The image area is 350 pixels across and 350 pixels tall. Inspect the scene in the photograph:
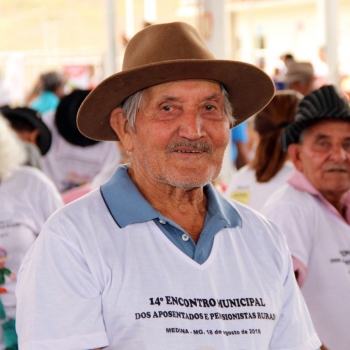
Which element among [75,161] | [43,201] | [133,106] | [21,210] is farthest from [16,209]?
[75,161]

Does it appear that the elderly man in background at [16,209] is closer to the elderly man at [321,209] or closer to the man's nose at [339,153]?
the elderly man at [321,209]

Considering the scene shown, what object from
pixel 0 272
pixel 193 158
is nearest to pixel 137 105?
pixel 193 158

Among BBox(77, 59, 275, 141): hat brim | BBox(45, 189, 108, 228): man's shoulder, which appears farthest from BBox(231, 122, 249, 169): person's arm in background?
BBox(45, 189, 108, 228): man's shoulder

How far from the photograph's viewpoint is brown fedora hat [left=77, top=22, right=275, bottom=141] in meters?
2.19

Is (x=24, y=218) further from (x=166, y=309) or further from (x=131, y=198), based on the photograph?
(x=166, y=309)

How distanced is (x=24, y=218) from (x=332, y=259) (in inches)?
60.1

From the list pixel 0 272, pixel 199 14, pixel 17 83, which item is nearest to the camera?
pixel 0 272

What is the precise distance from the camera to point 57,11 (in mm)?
36312

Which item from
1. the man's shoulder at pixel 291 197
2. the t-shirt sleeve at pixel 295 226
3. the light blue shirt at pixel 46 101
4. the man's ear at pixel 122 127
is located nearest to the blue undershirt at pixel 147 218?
the man's ear at pixel 122 127

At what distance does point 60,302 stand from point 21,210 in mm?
1683

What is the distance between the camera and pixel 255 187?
431 centimetres

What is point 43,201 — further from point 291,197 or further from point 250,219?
point 250,219

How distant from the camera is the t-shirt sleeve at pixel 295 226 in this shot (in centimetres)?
295

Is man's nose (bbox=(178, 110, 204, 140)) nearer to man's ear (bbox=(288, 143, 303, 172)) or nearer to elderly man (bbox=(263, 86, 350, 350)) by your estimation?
elderly man (bbox=(263, 86, 350, 350))
